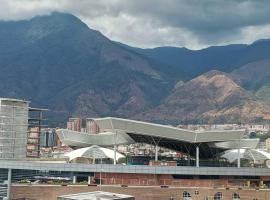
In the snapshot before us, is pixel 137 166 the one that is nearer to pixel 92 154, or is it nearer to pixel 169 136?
pixel 169 136

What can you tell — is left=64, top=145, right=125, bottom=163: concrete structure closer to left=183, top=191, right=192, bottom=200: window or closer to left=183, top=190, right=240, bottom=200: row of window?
left=183, top=191, right=192, bottom=200: window

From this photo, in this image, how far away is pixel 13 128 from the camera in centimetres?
10156

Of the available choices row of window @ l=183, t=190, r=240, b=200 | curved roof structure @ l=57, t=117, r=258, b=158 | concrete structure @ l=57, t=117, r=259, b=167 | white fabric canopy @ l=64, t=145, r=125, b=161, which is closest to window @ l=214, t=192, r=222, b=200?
row of window @ l=183, t=190, r=240, b=200

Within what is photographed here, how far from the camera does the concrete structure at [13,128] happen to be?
99938 millimetres

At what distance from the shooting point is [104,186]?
89.5 meters

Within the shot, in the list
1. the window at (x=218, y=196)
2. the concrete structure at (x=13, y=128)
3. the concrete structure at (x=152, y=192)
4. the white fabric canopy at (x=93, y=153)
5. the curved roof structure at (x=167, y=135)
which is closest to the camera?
the concrete structure at (x=152, y=192)

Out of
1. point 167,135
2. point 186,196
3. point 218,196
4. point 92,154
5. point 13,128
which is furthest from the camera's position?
point 13,128

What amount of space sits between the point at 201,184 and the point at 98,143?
1115 inches

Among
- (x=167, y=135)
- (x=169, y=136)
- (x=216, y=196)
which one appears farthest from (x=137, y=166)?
(x=216, y=196)

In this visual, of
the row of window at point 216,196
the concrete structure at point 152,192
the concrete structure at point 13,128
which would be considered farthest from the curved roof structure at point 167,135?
the concrete structure at point 13,128

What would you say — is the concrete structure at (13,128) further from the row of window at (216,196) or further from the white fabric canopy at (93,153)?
the row of window at (216,196)

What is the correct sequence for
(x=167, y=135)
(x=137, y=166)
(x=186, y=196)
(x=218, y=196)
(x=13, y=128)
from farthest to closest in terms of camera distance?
(x=13, y=128)
(x=167, y=135)
(x=137, y=166)
(x=186, y=196)
(x=218, y=196)

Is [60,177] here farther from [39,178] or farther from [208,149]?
[208,149]

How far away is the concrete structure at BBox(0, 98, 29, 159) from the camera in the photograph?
99.9 meters
